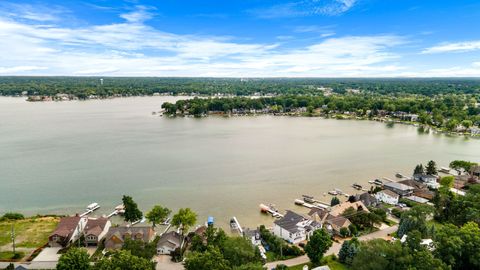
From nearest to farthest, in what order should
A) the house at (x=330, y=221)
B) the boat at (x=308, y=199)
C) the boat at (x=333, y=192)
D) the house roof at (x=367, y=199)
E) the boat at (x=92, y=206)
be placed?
the house at (x=330, y=221) → the house roof at (x=367, y=199) → the boat at (x=92, y=206) → the boat at (x=308, y=199) → the boat at (x=333, y=192)

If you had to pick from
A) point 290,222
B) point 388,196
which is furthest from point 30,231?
point 388,196

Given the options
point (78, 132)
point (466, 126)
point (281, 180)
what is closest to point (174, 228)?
point (281, 180)

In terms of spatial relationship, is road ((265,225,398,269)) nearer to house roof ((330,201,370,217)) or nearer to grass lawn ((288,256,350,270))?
grass lawn ((288,256,350,270))

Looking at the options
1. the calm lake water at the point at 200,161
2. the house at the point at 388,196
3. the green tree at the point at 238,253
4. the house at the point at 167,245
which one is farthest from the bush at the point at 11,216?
the house at the point at 388,196

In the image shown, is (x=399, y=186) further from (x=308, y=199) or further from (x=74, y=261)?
(x=74, y=261)

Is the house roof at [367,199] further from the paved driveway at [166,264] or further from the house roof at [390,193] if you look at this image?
the paved driveway at [166,264]
